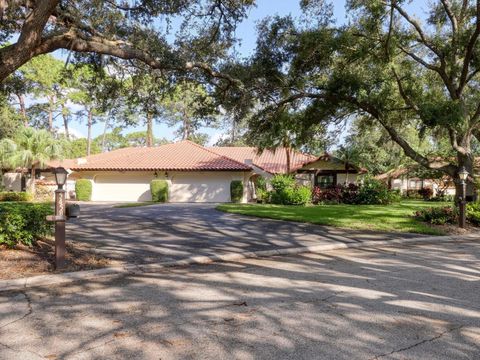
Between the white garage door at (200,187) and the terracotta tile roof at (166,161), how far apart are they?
32.0 inches

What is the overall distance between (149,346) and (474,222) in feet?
49.7

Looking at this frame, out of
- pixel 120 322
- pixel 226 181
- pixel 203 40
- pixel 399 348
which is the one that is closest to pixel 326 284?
pixel 399 348

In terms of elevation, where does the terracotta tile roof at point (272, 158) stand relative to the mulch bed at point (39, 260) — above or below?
above

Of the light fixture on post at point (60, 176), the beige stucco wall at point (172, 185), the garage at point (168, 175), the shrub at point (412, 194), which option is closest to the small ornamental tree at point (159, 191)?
the garage at point (168, 175)

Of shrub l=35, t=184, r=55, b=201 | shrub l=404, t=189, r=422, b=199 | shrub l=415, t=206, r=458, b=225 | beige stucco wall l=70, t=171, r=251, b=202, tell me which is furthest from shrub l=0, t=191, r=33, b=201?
shrub l=404, t=189, r=422, b=199

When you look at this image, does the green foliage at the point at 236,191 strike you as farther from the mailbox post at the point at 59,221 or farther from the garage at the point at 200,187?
the mailbox post at the point at 59,221

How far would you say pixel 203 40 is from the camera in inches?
497

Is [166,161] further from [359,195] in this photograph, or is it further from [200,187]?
[359,195]

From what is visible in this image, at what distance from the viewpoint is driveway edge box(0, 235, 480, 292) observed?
6875 millimetres

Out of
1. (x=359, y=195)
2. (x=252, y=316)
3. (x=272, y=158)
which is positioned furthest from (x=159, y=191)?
(x=252, y=316)

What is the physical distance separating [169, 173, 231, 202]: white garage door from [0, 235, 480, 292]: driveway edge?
19.4 m

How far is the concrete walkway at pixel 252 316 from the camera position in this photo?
13.5 feet

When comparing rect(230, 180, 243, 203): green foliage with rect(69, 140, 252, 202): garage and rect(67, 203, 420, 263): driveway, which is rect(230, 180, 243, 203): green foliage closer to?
rect(69, 140, 252, 202): garage

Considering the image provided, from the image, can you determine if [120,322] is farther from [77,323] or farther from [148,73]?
[148,73]
